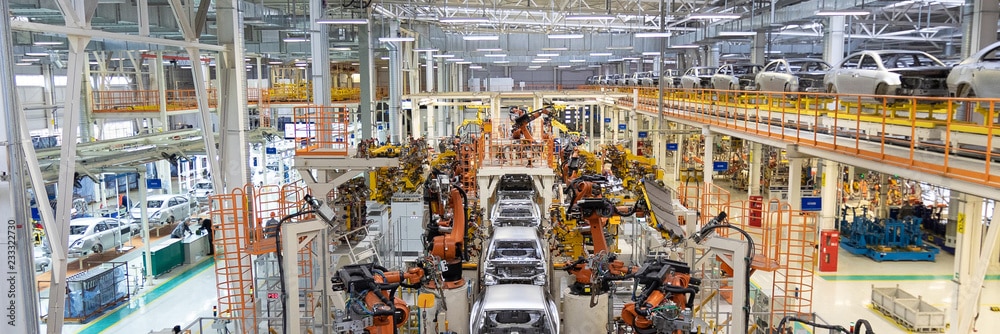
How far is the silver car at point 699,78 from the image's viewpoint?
21.5 meters

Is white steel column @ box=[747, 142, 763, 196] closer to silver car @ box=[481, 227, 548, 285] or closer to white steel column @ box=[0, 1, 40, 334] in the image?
silver car @ box=[481, 227, 548, 285]

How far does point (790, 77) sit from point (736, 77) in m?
3.25

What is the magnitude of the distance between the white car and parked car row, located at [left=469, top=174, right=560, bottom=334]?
12943 mm

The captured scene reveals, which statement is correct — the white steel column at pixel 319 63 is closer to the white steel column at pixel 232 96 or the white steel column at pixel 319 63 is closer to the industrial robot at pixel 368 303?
the white steel column at pixel 232 96

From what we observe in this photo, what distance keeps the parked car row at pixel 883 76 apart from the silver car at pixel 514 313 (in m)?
6.16

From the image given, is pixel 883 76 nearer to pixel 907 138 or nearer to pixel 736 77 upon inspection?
pixel 907 138

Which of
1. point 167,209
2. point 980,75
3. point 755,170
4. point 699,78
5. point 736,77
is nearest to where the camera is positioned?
point 980,75

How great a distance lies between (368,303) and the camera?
755 centimetres

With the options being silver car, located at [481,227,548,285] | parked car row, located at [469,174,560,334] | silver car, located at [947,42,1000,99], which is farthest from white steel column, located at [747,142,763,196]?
silver car, located at [481,227,548,285]

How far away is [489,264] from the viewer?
1064 cm

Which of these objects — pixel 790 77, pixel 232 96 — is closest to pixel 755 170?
pixel 790 77

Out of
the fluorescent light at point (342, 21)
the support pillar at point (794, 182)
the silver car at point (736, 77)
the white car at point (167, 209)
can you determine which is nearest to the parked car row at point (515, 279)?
the support pillar at point (794, 182)

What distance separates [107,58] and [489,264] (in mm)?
21933

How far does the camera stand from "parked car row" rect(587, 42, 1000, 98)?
909cm
